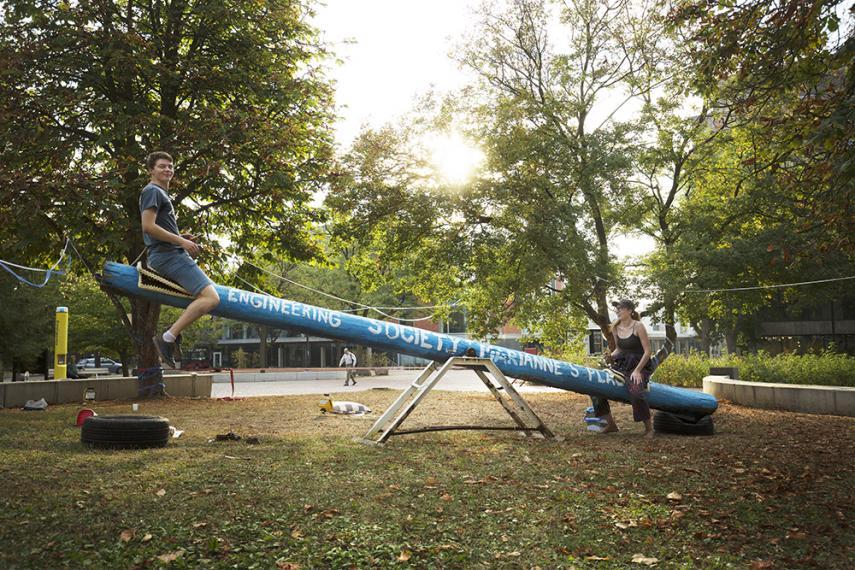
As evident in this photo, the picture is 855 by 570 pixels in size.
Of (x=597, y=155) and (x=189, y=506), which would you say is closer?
(x=189, y=506)

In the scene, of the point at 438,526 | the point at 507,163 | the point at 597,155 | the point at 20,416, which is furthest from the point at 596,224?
the point at 438,526

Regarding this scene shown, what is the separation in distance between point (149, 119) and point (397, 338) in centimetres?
920

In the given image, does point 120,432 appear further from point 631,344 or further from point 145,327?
point 145,327

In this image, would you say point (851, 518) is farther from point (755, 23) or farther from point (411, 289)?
point (411, 289)

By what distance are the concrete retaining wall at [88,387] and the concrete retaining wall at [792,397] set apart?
47.3ft

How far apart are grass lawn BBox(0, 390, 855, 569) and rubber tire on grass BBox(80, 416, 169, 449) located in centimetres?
27

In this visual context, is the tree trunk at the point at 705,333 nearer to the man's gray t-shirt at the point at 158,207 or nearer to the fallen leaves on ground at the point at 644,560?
the man's gray t-shirt at the point at 158,207

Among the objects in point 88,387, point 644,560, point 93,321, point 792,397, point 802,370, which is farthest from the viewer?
point 93,321

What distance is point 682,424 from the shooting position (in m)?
10.0

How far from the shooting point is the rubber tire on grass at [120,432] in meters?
7.98

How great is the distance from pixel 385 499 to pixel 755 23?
21.5 feet

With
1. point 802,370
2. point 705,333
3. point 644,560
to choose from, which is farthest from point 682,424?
point 705,333

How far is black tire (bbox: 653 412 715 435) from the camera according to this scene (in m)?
10.1

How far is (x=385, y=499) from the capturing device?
5602mm
